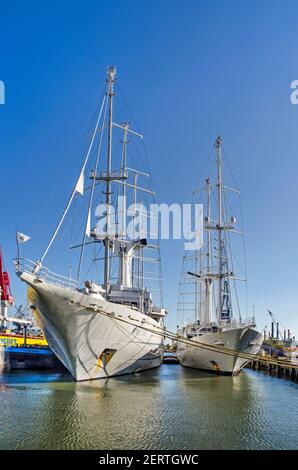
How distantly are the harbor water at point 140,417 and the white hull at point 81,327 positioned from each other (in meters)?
1.44

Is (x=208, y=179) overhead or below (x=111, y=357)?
overhead

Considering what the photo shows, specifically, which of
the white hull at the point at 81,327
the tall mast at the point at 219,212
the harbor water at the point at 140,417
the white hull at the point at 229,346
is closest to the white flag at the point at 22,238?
the white hull at the point at 81,327

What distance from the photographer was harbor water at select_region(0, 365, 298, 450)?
14.5 meters

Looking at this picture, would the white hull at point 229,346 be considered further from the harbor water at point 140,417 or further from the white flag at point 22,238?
the white flag at point 22,238

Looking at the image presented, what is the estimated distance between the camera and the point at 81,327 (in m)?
26.5

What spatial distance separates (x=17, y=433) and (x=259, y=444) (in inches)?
370

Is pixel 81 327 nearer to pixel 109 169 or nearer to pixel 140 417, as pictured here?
pixel 140 417

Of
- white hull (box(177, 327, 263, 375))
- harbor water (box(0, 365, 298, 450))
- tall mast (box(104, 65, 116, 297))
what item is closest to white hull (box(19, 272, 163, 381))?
harbor water (box(0, 365, 298, 450))

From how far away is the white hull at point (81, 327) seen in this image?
26.1 m

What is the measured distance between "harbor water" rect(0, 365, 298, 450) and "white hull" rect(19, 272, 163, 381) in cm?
144

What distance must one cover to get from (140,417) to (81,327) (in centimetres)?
954
